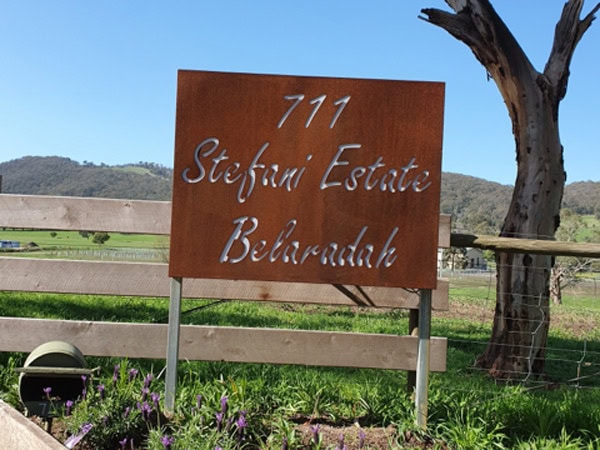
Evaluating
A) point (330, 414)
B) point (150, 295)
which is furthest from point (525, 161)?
point (150, 295)

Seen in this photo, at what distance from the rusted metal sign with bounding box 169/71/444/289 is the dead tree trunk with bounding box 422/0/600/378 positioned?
3.10m

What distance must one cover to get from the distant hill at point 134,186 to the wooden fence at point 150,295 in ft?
255

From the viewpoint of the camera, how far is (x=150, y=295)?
4.72 m

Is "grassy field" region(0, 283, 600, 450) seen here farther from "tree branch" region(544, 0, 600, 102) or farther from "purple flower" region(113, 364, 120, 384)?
"tree branch" region(544, 0, 600, 102)

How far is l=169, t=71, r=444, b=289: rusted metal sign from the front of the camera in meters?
3.97

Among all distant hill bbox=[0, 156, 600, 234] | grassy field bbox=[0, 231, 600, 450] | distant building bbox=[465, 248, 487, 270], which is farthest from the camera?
distant hill bbox=[0, 156, 600, 234]

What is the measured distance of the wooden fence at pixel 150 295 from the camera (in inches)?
183

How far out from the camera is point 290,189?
3992 mm

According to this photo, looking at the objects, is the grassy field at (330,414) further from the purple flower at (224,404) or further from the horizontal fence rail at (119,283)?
the horizontal fence rail at (119,283)

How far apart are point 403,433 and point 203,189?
200cm

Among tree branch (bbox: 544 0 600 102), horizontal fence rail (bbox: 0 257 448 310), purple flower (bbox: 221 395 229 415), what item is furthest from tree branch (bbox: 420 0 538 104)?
purple flower (bbox: 221 395 229 415)

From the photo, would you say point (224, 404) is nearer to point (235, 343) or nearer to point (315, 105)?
point (235, 343)

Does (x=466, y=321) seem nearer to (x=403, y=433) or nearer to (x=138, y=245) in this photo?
(x=138, y=245)

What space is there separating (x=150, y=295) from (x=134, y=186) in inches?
5048
